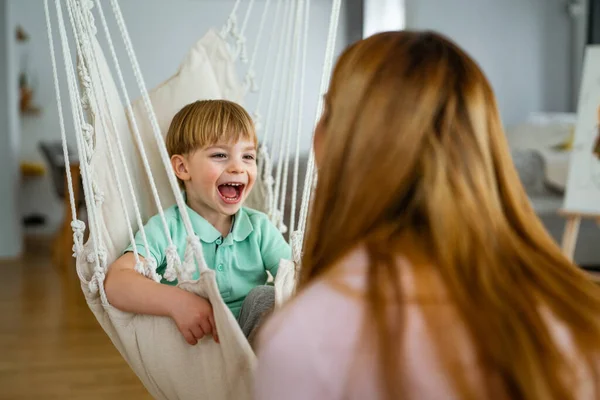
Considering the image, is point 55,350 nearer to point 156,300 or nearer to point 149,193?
point 149,193

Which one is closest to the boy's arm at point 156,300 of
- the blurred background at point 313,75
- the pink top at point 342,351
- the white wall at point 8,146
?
the pink top at point 342,351

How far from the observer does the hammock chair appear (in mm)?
1072

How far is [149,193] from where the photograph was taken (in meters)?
1.46

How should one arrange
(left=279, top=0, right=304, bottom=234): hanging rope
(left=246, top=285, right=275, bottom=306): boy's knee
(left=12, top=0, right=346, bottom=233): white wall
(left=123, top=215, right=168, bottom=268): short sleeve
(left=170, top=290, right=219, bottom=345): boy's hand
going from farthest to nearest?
1. (left=12, top=0, right=346, bottom=233): white wall
2. (left=279, top=0, right=304, bottom=234): hanging rope
3. (left=123, top=215, right=168, bottom=268): short sleeve
4. (left=246, top=285, right=275, bottom=306): boy's knee
5. (left=170, top=290, right=219, bottom=345): boy's hand

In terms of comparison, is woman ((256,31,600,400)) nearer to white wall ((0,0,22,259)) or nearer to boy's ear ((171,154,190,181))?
boy's ear ((171,154,190,181))

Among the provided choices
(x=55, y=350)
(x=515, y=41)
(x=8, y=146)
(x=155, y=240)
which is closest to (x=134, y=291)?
(x=155, y=240)

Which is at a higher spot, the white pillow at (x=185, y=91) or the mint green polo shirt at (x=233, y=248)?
the white pillow at (x=185, y=91)

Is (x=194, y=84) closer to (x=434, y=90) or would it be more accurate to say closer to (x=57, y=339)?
(x=434, y=90)

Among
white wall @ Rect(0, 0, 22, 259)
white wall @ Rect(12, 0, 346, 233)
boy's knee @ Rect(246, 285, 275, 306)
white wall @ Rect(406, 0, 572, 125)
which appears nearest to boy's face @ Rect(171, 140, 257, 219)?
boy's knee @ Rect(246, 285, 275, 306)

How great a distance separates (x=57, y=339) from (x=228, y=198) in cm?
152

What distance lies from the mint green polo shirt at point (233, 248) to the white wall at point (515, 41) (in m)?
4.81

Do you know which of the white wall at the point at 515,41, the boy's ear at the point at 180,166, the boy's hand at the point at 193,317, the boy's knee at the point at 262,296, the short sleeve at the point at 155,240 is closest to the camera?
the boy's hand at the point at 193,317

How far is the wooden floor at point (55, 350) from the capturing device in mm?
2135

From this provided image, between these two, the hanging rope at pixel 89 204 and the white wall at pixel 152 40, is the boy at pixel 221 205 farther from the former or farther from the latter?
the white wall at pixel 152 40
